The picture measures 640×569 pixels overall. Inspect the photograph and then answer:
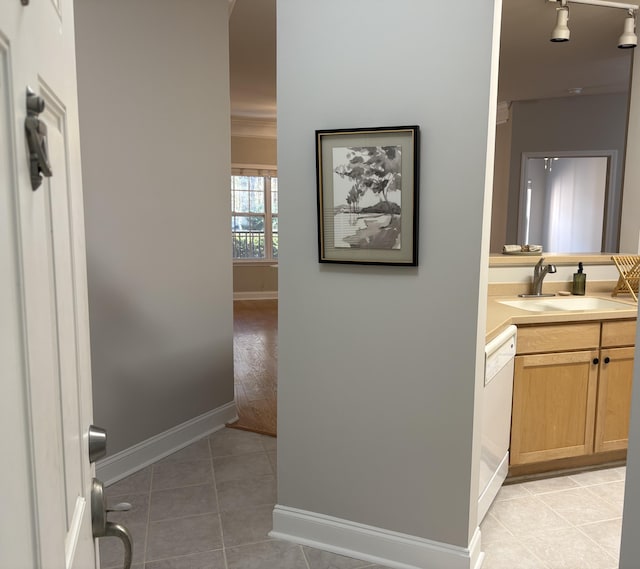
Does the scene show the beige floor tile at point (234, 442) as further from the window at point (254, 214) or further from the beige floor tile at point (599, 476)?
the window at point (254, 214)

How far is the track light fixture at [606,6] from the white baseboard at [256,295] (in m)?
6.42

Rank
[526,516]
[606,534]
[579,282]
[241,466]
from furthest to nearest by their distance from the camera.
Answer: [579,282] → [241,466] → [526,516] → [606,534]

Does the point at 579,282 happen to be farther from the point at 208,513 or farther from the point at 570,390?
the point at 208,513

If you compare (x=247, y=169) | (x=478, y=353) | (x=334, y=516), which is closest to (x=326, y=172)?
(x=478, y=353)

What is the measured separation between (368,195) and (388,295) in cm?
38

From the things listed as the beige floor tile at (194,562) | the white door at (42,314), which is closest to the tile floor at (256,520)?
the beige floor tile at (194,562)

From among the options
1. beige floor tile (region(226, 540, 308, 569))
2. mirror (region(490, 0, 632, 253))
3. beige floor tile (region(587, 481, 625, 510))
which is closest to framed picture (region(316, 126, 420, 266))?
beige floor tile (region(226, 540, 308, 569))

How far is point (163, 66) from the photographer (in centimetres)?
301

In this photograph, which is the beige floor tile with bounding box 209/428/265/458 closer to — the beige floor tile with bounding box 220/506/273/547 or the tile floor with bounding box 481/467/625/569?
the beige floor tile with bounding box 220/506/273/547

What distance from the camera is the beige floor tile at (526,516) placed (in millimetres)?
2492

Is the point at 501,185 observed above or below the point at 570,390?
above

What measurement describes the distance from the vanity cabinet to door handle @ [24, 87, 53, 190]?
2.53 meters

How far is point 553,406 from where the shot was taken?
2.84 meters

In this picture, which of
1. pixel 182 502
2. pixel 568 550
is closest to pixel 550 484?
pixel 568 550
